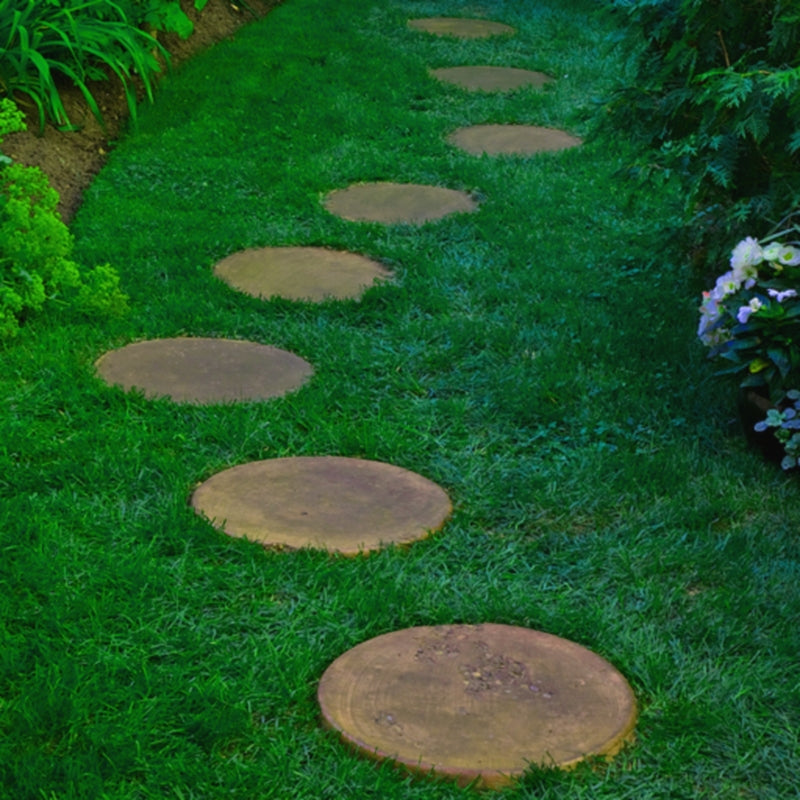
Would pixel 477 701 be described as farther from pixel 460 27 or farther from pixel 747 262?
pixel 460 27

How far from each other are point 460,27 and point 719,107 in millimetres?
5485

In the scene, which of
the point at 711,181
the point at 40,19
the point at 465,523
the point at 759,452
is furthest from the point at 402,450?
the point at 40,19

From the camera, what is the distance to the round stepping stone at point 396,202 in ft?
17.2

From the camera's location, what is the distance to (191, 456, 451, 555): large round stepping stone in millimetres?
2904

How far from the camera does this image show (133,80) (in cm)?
670

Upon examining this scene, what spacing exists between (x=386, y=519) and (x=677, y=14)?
2113mm

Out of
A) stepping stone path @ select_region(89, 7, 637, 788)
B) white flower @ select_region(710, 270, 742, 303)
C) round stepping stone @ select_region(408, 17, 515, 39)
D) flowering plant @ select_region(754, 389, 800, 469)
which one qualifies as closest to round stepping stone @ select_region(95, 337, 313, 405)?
stepping stone path @ select_region(89, 7, 637, 788)

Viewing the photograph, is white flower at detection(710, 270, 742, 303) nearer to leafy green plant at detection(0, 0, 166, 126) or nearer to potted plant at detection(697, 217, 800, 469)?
potted plant at detection(697, 217, 800, 469)

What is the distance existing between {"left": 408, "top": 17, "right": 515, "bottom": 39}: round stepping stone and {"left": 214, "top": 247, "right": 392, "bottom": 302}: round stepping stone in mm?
4284

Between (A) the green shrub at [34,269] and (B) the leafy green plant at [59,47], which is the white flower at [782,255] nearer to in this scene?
(A) the green shrub at [34,269]

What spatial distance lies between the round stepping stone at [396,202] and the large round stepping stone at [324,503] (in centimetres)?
217

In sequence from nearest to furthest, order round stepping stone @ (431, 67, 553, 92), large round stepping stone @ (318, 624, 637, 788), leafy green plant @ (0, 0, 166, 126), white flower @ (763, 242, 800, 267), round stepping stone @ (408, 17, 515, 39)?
large round stepping stone @ (318, 624, 637, 788), white flower @ (763, 242, 800, 267), leafy green plant @ (0, 0, 166, 126), round stepping stone @ (431, 67, 553, 92), round stepping stone @ (408, 17, 515, 39)

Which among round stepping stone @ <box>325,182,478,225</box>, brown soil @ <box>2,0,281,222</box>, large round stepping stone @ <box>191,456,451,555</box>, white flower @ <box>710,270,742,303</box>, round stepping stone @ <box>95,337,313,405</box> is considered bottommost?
large round stepping stone @ <box>191,456,451,555</box>

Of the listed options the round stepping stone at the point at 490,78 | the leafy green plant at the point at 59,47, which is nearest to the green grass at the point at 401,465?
the leafy green plant at the point at 59,47
